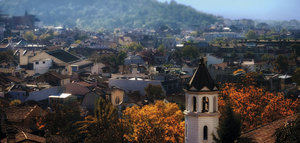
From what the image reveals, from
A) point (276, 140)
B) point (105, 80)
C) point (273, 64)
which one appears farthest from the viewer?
point (273, 64)

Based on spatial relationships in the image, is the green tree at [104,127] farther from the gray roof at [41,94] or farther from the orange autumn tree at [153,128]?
the gray roof at [41,94]

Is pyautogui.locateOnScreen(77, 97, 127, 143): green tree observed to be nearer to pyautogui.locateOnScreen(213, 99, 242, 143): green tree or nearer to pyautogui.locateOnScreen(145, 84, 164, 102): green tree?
pyautogui.locateOnScreen(213, 99, 242, 143): green tree

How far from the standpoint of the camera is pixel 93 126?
27922 mm

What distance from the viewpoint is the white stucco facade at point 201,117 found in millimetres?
16938

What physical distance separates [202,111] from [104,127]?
461 inches

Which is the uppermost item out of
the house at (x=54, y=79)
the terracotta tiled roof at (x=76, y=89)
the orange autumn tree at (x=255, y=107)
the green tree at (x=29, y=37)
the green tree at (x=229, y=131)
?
the green tree at (x=29, y=37)

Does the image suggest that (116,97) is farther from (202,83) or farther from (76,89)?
(202,83)

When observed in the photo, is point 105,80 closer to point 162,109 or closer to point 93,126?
point 162,109

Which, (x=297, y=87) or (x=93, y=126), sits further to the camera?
(x=297, y=87)

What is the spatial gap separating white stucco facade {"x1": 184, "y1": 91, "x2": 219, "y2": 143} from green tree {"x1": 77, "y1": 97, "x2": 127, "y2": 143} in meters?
8.89

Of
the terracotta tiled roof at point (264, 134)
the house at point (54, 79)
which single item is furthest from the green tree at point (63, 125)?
the house at point (54, 79)

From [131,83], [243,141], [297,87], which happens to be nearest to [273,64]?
[297,87]

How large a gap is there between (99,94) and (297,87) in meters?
18.6

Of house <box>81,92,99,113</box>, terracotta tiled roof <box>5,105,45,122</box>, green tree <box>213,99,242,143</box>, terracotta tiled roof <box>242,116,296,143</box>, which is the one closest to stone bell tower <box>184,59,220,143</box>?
terracotta tiled roof <box>242,116,296,143</box>
